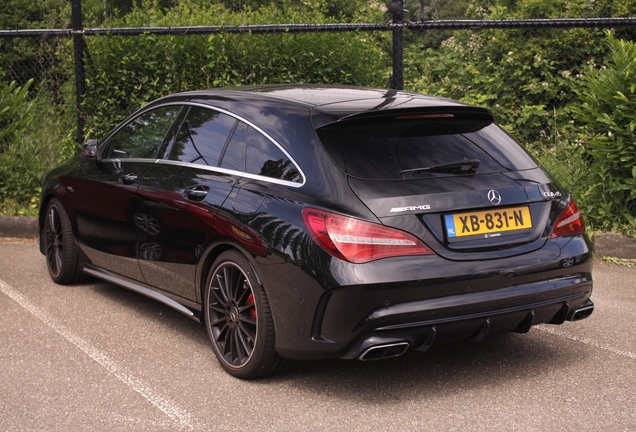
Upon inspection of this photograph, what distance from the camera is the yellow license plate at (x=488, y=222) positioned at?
13.4 feet

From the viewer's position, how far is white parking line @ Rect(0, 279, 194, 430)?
4027mm

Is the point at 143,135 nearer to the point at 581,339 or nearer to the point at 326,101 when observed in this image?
the point at 326,101

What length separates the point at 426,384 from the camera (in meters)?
4.43

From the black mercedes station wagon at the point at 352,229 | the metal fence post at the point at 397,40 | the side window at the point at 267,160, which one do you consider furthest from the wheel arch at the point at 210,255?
the metal fence post at the point at 397,40

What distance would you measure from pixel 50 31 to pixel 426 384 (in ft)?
23.6

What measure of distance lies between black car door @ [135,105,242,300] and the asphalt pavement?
19.7 inches

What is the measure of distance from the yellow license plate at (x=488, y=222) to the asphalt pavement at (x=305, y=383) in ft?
2.79

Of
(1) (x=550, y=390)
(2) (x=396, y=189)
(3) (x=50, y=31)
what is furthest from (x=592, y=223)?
(3) (x=50, y=31)

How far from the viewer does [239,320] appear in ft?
14.8

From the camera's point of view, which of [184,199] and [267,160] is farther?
[184,199]

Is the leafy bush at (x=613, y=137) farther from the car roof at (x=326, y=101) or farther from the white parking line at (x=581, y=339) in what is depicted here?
the car roof at (x=326, y=101)

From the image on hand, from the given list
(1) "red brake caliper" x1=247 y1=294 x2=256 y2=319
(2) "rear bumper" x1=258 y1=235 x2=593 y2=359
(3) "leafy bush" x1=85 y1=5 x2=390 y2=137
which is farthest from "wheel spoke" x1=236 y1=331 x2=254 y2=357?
(3) "leafy bush" x1=85 y1=5 x2=390 y2=137

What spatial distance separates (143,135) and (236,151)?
1.30 m

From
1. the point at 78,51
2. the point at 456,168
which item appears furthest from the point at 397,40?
the point at 456,168
